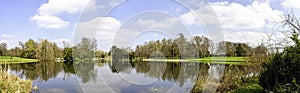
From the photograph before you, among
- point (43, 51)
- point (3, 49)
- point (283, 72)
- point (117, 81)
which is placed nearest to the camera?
point (283, 72)

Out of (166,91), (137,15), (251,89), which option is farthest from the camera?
(137,15)

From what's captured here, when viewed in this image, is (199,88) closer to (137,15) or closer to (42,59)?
(137,15)

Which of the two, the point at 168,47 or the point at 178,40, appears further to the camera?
the point at 168,47

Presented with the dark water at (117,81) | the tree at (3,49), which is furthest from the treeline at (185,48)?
→ the tree at (3,49)

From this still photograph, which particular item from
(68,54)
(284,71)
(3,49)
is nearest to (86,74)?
(284,71)

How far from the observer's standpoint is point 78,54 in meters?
66.8

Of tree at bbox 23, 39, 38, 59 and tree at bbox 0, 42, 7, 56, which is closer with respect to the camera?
tree at bbox 23, 39, 38, 59

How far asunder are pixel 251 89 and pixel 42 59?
264ft

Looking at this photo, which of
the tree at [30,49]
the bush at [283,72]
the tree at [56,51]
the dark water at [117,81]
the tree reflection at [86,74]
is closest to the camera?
the bush at [283,72]

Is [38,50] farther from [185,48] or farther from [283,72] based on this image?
[283,72]

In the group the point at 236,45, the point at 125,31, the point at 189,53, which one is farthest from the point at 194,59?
the point at 125,31

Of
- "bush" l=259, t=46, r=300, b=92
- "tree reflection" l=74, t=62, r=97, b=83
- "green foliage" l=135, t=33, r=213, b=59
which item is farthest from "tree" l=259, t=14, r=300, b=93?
"green foliage" l=135, t=33, r=213, b=59

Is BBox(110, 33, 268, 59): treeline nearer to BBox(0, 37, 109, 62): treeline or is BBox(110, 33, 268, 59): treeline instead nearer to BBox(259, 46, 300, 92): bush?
BBox(0, 37, 109, 62): treeline

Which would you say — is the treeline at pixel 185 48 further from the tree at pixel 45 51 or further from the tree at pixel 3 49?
the tree at pixel 3 49
